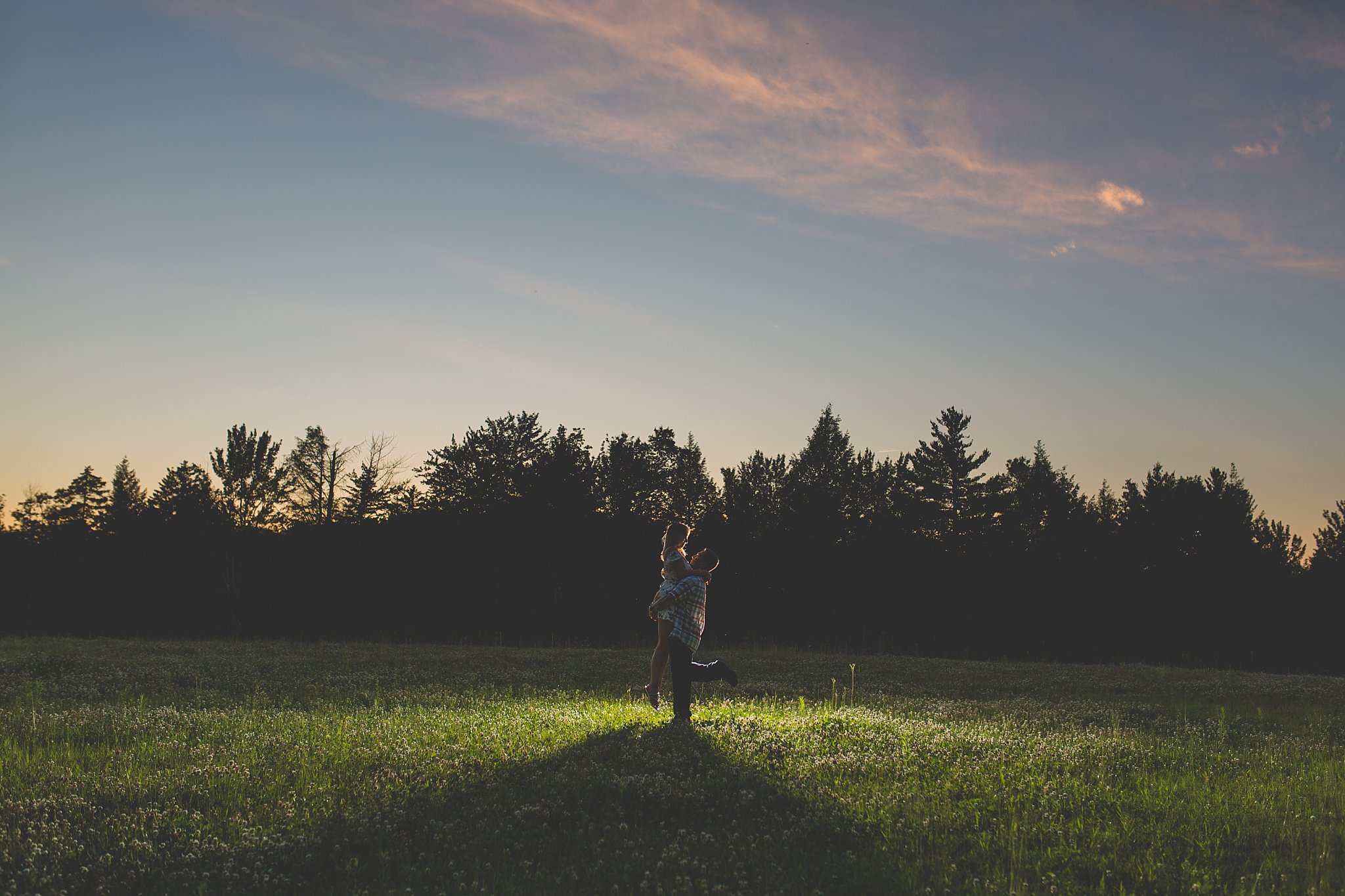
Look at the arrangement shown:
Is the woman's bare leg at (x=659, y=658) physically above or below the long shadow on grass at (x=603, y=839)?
above

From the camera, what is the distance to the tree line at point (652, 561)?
65.1 meters

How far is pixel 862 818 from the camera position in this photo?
7.16 meters

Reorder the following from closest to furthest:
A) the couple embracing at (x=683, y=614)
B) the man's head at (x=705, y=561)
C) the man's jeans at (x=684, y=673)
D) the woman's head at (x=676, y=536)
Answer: the man's jeans at (x=684, y=673) → the couple embracing at (x=683, y=614) → the man's head at (x=705, y=561) → the woman's head at (x=676, y=536)

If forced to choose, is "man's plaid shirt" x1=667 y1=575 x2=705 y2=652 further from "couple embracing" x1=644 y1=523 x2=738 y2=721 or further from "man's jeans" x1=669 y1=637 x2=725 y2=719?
"man's jeans" x1=669 y1=637 x2=725 y2=719

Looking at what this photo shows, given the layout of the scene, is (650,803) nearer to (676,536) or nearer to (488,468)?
(676,536)

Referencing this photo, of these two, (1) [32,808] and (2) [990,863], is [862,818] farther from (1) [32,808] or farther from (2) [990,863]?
(1) [32,808]

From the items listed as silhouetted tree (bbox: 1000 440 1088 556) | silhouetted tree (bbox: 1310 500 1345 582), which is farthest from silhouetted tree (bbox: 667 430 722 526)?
silhouetted tree (bbox: 1310 500 1345 582)

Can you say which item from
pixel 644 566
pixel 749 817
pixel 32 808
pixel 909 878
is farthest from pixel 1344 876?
pixel 644 566

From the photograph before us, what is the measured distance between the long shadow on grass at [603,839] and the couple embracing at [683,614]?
2703 mm

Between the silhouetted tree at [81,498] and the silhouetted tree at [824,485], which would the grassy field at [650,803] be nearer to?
the silhouetted tree at [824,485]

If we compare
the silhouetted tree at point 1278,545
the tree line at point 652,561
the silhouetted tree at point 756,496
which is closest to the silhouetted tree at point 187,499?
the tree line at point 652,561

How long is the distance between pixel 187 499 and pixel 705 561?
79.2 metres

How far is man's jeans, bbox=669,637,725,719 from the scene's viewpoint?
37.2 ft

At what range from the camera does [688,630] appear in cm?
1166
